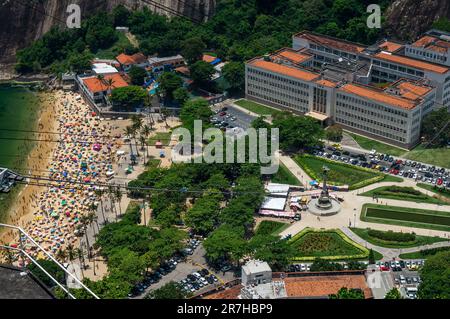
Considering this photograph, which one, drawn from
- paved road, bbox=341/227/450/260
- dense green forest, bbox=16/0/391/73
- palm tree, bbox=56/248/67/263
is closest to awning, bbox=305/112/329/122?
dense green forest, bbox=16/0/391/73

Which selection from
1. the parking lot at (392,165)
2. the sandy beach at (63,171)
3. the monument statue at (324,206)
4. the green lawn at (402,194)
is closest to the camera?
the sandy beach at (63,171)

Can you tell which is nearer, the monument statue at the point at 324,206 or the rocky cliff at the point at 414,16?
the monument statue at the point at 324,206

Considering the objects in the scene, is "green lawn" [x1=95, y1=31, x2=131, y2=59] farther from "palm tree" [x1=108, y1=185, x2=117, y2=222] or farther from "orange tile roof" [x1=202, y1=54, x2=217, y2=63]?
"palm tree" [x1=108, y1=185, x2=117, y2=222]

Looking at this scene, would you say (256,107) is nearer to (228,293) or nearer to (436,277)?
(228,293)

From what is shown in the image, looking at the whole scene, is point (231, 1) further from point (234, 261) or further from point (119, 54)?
point (234, 261)

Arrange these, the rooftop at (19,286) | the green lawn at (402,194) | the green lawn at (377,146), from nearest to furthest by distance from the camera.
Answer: the rooftop at (19,286)
the green lawn at (402,194)
the green lawn at (377,146)

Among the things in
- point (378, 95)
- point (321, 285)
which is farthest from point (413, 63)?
point (321, 285)

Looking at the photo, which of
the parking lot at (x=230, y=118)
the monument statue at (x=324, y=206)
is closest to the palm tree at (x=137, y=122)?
the parking lot at (x=230, y=118)

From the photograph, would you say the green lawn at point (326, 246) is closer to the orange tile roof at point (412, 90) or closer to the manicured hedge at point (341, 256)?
the manicured hedge at point (341, 256)
